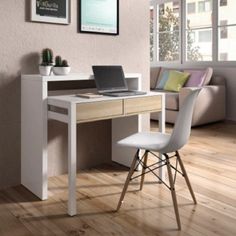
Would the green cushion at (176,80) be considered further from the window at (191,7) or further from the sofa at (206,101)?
the window at (191,7)

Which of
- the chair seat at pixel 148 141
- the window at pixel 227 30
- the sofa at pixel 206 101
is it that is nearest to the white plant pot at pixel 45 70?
the chair seat at pixel 148 141

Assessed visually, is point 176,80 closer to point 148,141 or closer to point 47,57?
point 47,57

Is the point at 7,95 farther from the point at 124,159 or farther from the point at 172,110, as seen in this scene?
the point at 172,110

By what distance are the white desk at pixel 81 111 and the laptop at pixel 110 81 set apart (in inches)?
4.0

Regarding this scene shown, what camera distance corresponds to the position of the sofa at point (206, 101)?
4.83 metres

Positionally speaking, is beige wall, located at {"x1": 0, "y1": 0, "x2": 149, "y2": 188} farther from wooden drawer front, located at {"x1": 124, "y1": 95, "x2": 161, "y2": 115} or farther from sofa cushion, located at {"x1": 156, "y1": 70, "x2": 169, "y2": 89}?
sofa cushion, located at {"x1": 156, "y1": 70, "x2": 169, "y2": 89}

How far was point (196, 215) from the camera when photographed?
2.16 m

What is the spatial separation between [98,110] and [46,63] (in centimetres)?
59

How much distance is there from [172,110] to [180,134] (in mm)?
2940

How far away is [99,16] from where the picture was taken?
2.98 meters

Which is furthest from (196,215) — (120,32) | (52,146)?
(120,32)

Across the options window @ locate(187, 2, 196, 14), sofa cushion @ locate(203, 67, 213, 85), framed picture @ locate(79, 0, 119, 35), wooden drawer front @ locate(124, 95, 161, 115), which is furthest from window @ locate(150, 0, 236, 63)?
wooden drawer front @ locate(124, 95, 161, 115)

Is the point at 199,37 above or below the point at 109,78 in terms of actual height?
above

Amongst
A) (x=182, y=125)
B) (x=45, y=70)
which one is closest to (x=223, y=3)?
(x=45, y=70)
